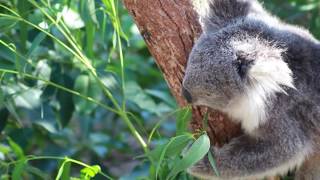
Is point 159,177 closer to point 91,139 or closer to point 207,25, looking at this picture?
point 207,25

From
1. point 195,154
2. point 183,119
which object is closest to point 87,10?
point 183,119

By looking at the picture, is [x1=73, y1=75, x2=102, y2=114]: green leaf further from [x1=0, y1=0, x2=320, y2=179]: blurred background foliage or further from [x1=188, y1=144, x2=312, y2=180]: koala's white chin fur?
[x1=188, y1=144, x2=312, y2=180]: koala's white chin fur

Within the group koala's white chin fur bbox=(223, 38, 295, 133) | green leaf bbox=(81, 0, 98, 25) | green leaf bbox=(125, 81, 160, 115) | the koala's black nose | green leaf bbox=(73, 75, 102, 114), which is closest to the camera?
koala's white chin fur bbox=(223, 38, 295, 133)

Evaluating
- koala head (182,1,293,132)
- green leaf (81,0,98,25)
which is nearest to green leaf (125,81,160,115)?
green leaf (81,0,98,25)

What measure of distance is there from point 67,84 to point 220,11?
117 cm

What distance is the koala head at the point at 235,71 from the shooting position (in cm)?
317

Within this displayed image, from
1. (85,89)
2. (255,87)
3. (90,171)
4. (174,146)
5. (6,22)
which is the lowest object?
(85,89)

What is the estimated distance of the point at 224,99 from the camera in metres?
3.27

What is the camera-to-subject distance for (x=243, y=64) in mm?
3195

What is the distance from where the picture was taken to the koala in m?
3.19

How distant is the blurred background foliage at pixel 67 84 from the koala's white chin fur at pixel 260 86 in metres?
0.24

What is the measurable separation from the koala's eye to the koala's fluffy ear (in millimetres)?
286

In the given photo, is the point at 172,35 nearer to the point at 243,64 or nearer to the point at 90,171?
the point at 243,64

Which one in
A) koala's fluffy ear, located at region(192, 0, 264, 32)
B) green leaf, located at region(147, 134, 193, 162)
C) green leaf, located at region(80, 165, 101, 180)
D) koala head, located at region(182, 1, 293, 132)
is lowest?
green leaf, located at region(80, 165, 101, 180)
